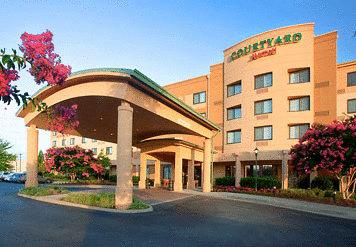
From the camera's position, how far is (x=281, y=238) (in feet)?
35.7

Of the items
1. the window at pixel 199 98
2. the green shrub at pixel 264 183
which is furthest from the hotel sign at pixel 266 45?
the green shrub at pixel 264 183

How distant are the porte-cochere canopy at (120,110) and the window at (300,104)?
11993mm

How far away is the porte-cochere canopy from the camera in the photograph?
16.8 meters

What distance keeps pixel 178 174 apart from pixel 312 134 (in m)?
13.1

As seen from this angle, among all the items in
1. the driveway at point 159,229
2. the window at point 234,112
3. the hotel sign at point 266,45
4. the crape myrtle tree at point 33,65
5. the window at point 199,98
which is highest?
the hotel sign at point 266,45

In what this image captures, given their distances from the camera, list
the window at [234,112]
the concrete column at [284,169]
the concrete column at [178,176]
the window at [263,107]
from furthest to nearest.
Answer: the window at [234,112] < the window at [263,107] < the concrete column at [284,169] < the concrete column at [178,176]

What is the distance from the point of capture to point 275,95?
124 feet

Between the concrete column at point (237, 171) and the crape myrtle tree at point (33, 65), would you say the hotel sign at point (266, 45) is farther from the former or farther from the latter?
the crape myrtle tree at point (33, 65)

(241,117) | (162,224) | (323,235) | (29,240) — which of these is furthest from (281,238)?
(241,117)

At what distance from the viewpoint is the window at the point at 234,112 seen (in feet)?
138

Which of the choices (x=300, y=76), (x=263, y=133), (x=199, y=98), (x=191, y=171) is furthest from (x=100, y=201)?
(x=199, y=98)

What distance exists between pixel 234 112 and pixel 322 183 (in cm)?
1370

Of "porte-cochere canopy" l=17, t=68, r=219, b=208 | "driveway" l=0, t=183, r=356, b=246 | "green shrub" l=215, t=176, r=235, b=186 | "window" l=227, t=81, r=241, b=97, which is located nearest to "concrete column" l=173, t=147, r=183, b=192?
"porte-cochere canopy" l=17, t=68, r=219, b=208

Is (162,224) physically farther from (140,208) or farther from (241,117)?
(241,117)
